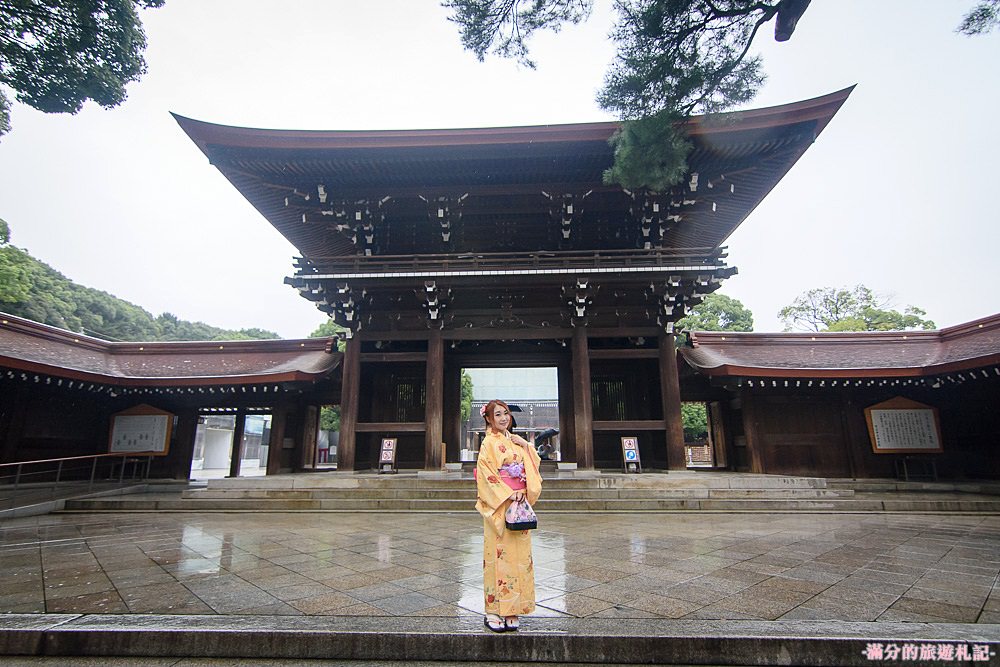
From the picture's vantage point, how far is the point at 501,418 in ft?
10.7

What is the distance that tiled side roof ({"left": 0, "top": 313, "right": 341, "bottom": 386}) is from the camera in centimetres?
1210

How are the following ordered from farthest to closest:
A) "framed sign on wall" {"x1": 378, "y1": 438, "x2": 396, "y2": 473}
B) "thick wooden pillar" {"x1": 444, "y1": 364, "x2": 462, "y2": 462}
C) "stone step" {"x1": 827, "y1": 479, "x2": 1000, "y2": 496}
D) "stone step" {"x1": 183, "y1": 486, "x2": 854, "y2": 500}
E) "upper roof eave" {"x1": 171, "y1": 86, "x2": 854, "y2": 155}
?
"thick wooden pillar" {"x1": 444, "y1": 364, "x2": 462, "y2": 462} → "framed sign on wall" {"x1": 378, "y1": 438, "x2": 396, "y2": 473} → "stone step" {"x1": 827, "y1": 479, "x2": 1000, "y2": 496} → "upper roof eave" {"x1": 171, "y1": 86, "x2": 854, "y2": 155} → "stone step" {"x1": 183, "y1": 486, "x2": 854, "y2": 500}

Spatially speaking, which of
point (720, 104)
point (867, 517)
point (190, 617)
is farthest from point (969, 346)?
point (190, 617)

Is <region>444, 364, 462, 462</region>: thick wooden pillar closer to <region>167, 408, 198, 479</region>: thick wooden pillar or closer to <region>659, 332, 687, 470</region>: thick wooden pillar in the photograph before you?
<region>659, 332, 687, 470</region>: thick wooden pillar

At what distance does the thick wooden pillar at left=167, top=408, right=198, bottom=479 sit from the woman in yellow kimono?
13.6 metres

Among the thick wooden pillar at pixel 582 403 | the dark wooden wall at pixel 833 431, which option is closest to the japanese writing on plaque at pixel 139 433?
the thick wooden pillar at pixel 582 403

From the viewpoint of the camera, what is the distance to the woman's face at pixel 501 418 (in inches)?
128

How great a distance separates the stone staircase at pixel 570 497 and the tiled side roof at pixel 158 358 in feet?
12.1

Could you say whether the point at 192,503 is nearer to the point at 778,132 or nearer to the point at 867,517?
the point at 867,517

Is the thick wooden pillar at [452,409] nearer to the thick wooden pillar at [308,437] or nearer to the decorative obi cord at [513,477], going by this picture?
the thick wooden pillar at [308,437]

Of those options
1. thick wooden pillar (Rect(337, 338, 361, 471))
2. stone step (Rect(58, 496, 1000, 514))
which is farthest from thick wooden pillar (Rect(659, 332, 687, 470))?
thick wooden pillar (Rect(337, 338, 361, 471))

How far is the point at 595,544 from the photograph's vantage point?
5.54m

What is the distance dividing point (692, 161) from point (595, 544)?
853cm

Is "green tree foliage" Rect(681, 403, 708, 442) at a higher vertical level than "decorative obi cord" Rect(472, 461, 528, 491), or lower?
higher
